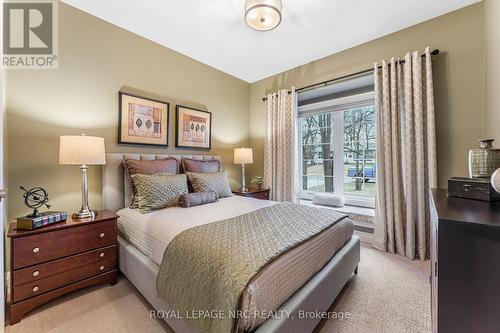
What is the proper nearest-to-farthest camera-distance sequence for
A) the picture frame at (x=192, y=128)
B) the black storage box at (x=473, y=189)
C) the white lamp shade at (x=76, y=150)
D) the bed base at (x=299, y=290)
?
the black storage box at (x=473, y=189) → the bed base at (x=299, y=290) → the white lamp shade at (x=76, y=150) → the picture frame at (x=192, y=128)

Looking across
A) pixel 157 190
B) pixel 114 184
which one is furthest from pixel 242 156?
pixel 114 184

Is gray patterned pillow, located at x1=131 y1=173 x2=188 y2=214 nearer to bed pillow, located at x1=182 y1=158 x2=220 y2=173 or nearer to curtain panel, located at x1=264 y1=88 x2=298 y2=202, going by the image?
bed pillow, located at x1=182 y1=158 x2=220 y2=173

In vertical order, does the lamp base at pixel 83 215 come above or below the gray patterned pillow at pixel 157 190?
below

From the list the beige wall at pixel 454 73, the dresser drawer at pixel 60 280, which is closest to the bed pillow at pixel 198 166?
the dresser drawer at pixel 60 280

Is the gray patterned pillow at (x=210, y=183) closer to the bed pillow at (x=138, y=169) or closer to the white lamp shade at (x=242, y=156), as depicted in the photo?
the bed pillow at (x=138, y=169)

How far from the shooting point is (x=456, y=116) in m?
2.27

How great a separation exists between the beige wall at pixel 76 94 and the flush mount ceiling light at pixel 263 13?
1.50 m

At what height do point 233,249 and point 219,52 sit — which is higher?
point 219,52

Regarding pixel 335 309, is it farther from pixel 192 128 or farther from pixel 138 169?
pixel 192 128

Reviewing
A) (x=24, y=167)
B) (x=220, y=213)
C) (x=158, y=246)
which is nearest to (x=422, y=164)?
(x=220, y=213)

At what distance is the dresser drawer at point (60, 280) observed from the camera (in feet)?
4.89

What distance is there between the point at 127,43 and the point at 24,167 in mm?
1693

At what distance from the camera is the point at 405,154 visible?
2445 mm

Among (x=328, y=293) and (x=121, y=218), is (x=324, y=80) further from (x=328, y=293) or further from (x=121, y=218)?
(x=121, y=218)
